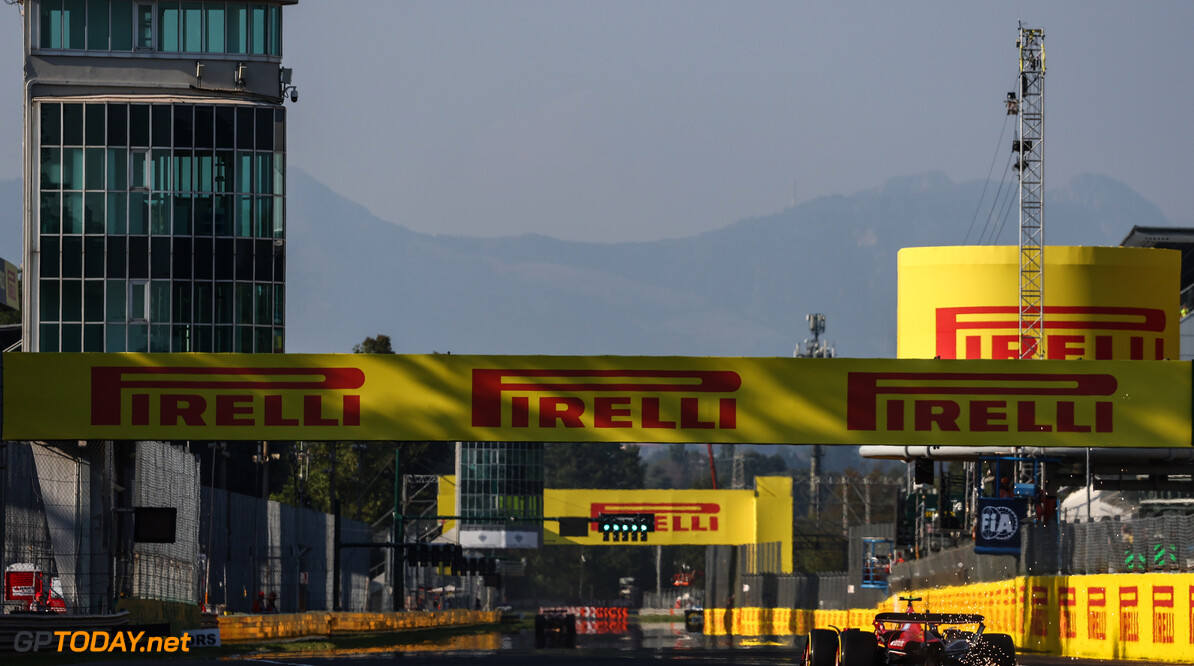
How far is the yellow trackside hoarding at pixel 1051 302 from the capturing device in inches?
2014

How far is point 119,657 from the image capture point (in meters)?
27.7

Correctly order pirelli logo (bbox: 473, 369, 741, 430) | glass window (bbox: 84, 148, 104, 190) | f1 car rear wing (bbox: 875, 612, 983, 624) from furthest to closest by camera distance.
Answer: glass window (bbox: 84, 148, 104, 190) → pirelli logo (bbox: 473, 369, 741, 430) → f1 car rear wing (bbox: 875, 612, 983, 624)

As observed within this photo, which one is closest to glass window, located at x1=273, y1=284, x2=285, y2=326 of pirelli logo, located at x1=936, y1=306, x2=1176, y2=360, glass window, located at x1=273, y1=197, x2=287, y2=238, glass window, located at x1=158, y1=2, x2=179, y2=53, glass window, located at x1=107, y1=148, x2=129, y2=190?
glass window, located at x1=273, y1=197, x2=287, y2=238

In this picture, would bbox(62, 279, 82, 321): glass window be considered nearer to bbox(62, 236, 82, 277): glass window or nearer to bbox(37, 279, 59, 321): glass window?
bbox(37, 279, 59, 321): glass window

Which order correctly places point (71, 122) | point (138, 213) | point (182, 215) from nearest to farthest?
point (71, 122)
point (138, 213)
point (182, 215)

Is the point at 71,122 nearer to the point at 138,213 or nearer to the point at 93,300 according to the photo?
the point at 138,213

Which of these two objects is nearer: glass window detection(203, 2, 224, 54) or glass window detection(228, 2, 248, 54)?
glass window detection(203, 2, 224, 54)

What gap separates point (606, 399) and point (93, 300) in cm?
3670

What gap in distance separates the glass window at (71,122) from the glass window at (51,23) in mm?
2802

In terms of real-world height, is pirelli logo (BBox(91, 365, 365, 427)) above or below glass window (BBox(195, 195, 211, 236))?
below

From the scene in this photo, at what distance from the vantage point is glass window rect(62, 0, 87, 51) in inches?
2352

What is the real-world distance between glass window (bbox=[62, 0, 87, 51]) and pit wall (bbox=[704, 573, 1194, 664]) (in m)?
36.9

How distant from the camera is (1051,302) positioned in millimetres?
52656

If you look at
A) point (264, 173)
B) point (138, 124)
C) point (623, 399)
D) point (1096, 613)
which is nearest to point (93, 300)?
point (138, 124)
